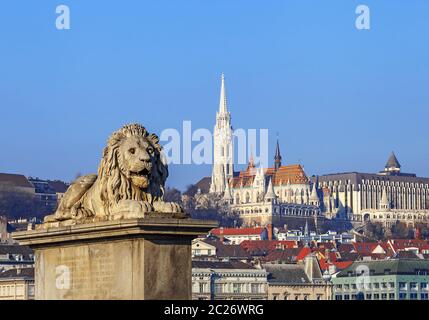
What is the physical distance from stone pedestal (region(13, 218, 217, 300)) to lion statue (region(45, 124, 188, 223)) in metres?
0.18

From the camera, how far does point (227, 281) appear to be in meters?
132

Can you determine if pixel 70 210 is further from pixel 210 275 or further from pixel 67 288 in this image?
pixel 210 275

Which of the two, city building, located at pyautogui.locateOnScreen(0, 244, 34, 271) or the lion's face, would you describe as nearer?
the lion's face

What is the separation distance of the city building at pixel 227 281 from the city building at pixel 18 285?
17.0 m

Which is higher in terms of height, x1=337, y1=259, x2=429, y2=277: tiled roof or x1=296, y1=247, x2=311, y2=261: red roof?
x1=296, y1=247, x2=311, y2=261: red roof

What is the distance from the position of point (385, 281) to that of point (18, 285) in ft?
127

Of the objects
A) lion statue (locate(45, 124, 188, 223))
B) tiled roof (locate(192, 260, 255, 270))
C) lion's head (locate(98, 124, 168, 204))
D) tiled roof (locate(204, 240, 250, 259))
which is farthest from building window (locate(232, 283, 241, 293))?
lion's head (locate(98, 124, 168, 204))

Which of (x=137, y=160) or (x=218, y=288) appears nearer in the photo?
(x=137, y=160)

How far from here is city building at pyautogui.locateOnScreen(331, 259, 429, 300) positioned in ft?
440

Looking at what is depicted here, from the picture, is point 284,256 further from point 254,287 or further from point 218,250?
point 254,287

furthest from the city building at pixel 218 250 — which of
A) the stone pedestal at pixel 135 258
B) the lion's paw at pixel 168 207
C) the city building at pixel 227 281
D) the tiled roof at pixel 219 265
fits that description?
the lion's paw at pixel 168 207

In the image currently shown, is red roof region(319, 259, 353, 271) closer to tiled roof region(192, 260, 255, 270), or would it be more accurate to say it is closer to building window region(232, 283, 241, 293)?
tiled roof region(192, 260, 255, 270)

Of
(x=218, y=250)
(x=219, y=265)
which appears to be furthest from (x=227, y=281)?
(x=218, y=250)

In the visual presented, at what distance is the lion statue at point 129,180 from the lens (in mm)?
17984
